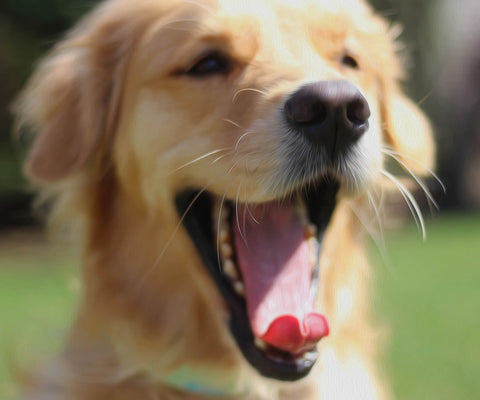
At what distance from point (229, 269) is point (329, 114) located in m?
0.83

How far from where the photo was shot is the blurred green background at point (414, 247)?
170 inches

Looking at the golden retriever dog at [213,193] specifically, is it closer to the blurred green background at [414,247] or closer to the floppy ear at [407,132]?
the floppy ear at [407,132]

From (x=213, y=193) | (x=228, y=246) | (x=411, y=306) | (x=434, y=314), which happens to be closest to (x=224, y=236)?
(x=228, y=246)

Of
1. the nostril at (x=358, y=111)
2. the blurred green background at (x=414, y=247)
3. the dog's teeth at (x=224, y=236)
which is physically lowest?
the blurred green background at (x=414, y=247)

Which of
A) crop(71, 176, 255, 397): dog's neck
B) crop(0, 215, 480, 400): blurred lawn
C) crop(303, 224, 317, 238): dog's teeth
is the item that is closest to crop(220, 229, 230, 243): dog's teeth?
crop(71, 176, 255, 397): dog's neck

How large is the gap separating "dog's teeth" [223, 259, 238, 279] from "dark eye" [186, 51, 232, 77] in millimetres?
817

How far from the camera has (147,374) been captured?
247cm

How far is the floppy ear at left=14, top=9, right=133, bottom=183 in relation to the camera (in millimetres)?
2699

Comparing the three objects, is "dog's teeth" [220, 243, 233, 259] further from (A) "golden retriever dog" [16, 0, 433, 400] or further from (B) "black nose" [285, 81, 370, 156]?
(B) "black nose" [285, 81, 370, 156]

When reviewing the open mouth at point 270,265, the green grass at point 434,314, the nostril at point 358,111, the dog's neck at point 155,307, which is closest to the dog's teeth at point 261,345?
the open mouth at point 270,265

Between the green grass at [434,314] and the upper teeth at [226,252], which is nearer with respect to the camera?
the upper teeth at [226,252]

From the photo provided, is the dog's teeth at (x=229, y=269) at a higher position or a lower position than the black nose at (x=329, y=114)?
lower

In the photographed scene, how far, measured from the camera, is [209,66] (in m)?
2.44

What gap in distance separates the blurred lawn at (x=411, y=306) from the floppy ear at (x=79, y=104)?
0.75 m
